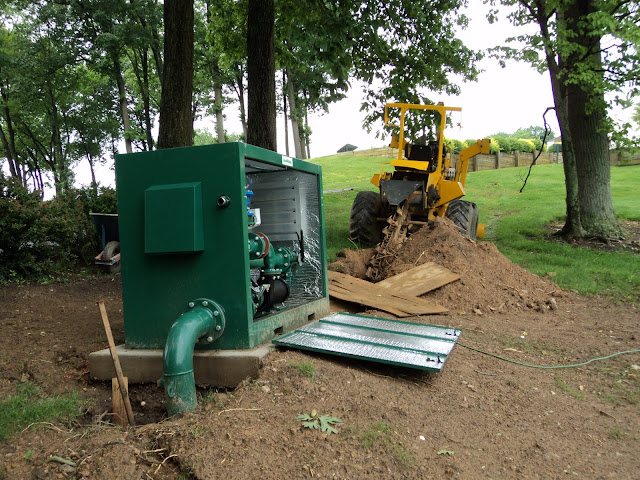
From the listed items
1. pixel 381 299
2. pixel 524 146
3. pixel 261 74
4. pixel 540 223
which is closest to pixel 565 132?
pixel 540 223

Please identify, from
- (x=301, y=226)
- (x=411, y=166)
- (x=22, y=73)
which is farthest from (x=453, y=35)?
(x=22, y=73)

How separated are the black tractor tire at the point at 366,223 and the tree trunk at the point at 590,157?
484 centimetres

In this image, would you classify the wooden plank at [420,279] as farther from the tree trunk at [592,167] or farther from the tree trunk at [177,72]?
the tree trunk at [592,167]

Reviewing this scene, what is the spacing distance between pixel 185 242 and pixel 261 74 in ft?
17.4

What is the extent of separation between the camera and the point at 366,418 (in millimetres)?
2871

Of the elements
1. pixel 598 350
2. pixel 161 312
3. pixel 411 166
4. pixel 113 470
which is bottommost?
pixel 598 350

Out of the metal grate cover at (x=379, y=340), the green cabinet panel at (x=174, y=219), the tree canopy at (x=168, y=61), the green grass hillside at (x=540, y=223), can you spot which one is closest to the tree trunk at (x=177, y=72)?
the tree canopy at (x=168, y=61)

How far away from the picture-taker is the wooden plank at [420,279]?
667 cm

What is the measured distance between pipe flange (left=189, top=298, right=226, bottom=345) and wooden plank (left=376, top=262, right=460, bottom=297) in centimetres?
344

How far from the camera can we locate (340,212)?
1694 centimetres

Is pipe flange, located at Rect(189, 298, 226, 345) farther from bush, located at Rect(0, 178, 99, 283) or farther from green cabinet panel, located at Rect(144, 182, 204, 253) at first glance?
bush, located at Rect(0, 178, 99, 283)

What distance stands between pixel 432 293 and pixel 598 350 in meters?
2.22

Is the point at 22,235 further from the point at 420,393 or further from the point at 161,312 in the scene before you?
the point at 420,393

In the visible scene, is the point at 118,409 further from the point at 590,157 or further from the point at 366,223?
the point at 590,157
